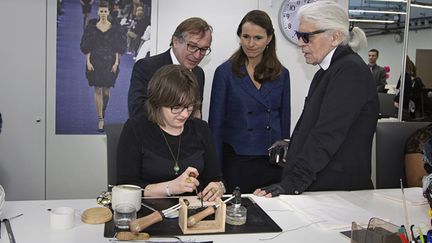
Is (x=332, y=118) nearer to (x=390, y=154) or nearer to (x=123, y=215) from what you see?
(x=390, y=154)

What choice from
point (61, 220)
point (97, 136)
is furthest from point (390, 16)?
point (61, 220)

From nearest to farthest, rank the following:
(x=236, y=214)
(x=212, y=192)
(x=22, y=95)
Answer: (x=236, y=214) < (x=212, y=192) < (x=22, y=95)

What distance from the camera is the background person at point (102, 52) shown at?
342 centimetres

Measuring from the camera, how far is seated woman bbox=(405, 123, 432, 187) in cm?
221

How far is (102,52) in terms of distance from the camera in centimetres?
346

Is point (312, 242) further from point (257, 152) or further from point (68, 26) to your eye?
point (68, 26)

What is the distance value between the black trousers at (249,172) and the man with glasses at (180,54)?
0.62 meters

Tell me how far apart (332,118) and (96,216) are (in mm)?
1018

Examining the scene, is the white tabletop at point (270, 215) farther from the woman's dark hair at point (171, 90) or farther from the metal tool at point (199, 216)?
the woman's dark hair at point (171, 90)

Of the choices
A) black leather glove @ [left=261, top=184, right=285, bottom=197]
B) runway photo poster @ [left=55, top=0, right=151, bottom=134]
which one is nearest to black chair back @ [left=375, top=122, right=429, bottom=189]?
black leather glove @ [left=261, top=184, right=285, bottom=197]

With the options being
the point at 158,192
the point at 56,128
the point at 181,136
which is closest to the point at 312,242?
the point at 158,192

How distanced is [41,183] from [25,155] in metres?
0.26

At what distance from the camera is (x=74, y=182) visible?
3568 millimetres

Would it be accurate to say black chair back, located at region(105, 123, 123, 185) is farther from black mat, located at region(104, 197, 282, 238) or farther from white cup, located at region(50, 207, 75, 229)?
white cup, located at region(50, 207, 75, 229)
